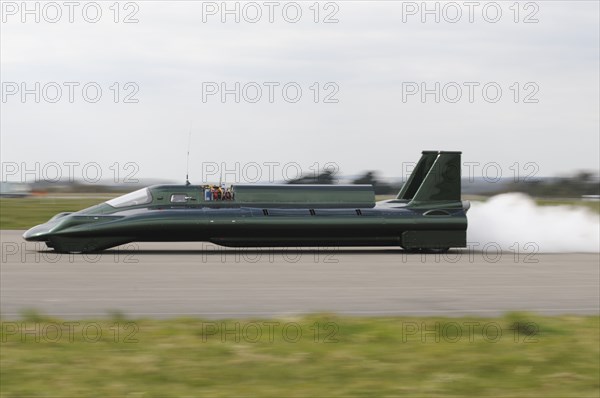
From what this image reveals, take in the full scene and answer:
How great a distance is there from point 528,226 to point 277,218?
7074 millimetres

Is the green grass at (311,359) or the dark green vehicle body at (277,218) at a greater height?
the dark green vehicle body at (277,218)

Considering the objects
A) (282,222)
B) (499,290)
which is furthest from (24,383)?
(282,222)

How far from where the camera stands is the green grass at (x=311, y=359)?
6836 millimetres

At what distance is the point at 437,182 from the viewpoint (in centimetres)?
2172

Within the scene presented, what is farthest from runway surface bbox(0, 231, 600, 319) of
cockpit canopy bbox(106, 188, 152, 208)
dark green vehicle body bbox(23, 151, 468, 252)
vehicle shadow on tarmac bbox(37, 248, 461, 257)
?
cockpit canopy bbox(106, 188, 152, 208)

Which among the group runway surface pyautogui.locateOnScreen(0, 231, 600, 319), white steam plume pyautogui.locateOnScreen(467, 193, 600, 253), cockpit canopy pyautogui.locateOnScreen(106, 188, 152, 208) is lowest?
runway surface pyautogui.locateOnScreen(0, 231, 600, 319)

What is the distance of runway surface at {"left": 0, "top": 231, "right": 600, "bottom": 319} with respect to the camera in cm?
1123

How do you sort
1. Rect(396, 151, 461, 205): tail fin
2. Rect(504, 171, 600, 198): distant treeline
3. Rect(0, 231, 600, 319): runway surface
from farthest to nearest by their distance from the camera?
Rect(504, 171, 600, 198): distant treeline
Rect(396, 151, 461, 205): tail fin
Rect(0, 231, 600, 319): runway surface

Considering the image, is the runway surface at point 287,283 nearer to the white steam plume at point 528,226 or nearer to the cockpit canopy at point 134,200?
the cockpit canopy at point 134,200

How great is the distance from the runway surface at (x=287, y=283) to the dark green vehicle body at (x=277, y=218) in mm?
440

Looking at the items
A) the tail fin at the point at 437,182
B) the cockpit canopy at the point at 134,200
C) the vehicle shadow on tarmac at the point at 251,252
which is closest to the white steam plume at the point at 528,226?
the vehicle shadow on tarmac at the point at 251,252

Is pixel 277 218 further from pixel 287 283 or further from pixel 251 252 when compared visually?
pixel 287 283

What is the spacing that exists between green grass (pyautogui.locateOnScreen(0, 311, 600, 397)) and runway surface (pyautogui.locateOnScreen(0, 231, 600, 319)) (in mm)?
1128

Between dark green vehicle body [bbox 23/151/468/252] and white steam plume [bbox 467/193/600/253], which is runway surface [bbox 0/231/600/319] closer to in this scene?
dark green vehicle body [bbox 23/151/468/252]
